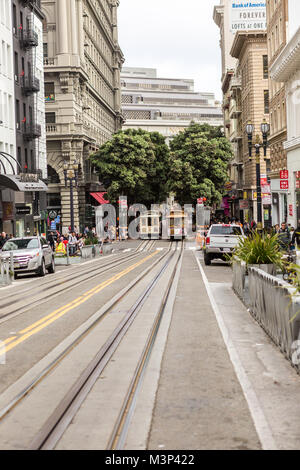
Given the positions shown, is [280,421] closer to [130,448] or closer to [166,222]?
[130,448]

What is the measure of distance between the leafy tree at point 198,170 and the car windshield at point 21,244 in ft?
148

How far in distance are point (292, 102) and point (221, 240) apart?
1766 centimetres

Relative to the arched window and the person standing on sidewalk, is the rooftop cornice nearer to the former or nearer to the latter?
the person standing on sidewalk

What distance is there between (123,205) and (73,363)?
63775 millimetres

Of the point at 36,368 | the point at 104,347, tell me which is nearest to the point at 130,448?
the point at 36,368

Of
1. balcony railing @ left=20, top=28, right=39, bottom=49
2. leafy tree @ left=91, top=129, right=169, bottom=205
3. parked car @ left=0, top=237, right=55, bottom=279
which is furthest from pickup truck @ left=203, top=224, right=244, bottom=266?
leafy tree @ left=91, top=129, right=169, bottom=205

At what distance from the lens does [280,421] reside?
696 cm

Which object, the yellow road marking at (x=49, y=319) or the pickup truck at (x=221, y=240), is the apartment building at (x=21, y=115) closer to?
the pickup truck at (x=221, y=240)

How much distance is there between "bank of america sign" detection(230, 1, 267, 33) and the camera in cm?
8219

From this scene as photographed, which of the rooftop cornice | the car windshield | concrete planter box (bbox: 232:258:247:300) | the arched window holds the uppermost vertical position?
the rooftop cornice

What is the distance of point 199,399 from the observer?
788 cm

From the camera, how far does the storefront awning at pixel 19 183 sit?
39000 millimetres

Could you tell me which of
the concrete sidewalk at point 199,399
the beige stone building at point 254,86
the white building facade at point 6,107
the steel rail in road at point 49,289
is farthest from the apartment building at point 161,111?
the concrete sidewalk at point 199,399

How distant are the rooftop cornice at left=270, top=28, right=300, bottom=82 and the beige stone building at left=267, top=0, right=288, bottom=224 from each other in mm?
2599
